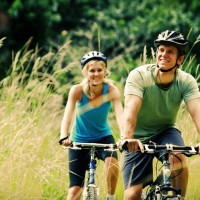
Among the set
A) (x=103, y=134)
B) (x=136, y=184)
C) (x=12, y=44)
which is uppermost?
(x=12, y=44)

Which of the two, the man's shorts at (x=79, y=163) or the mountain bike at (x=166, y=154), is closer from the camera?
the mountain bike at (x=166, y=154)

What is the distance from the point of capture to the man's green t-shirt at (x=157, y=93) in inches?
226

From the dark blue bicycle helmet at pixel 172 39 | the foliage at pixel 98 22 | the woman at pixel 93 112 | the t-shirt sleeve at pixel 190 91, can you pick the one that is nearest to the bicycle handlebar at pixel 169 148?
the t-shirt sleeve at pixel 190 91

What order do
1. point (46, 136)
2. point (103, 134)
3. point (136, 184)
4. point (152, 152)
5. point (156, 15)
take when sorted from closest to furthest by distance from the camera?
1. point (152, 152)
2. point (136, 184)
3. point (103, 134)
4. point (46, 136)
5. point (156, 15)

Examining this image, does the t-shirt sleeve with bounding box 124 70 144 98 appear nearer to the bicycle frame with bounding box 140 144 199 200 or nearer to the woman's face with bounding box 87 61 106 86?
the bicycle frame with bounding box 140 144 199 200

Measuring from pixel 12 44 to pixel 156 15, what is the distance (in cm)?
352

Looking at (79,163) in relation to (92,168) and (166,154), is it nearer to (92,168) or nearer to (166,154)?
(92,168)

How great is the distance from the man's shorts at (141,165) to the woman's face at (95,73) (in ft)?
3.04

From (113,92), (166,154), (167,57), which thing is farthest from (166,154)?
(113,92)

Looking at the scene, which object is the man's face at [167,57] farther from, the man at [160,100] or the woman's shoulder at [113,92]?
the woman's shoulder at [113,92]

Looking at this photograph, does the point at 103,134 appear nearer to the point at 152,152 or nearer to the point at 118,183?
the point at 118,183

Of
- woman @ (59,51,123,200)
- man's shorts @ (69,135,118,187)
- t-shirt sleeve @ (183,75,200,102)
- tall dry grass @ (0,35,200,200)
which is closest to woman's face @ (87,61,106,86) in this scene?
woman @ (59,51,123,200)

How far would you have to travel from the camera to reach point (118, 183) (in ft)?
23.3

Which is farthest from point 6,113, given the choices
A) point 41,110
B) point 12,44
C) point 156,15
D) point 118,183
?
point 12,44
